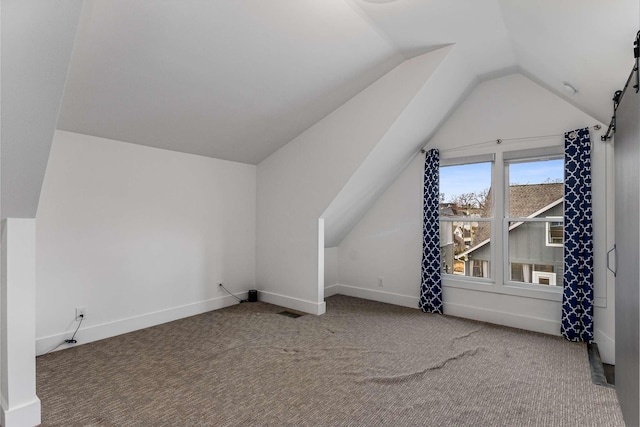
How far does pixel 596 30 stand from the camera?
6.10ft

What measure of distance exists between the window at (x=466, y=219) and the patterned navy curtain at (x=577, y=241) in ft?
2.65

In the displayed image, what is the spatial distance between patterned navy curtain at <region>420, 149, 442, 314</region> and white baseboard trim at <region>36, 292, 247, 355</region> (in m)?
2.58

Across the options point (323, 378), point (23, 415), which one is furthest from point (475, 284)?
point (23, 415)

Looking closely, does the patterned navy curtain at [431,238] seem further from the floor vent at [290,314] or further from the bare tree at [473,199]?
the floor vent at [290,314]

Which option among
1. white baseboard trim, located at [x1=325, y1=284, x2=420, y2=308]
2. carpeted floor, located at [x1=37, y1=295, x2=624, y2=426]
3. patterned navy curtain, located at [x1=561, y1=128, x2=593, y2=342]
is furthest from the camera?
white baseboard trim, located at [x1=325, y1=284, x2=420, y2=308]

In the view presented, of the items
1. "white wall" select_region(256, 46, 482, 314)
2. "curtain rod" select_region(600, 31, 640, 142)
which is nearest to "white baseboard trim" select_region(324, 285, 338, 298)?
"white wall" select_region(256, 46, 482, 314)

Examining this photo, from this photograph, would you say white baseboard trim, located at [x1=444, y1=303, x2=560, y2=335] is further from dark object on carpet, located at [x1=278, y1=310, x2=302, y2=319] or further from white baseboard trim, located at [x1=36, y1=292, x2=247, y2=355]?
white baseboard trim, located at [x1=36, y1=292, x2=247, y2=355]

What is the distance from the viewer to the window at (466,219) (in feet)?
13.4

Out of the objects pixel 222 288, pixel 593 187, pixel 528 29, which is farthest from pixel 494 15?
pixel 222 288

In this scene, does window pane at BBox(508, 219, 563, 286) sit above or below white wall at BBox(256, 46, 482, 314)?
below

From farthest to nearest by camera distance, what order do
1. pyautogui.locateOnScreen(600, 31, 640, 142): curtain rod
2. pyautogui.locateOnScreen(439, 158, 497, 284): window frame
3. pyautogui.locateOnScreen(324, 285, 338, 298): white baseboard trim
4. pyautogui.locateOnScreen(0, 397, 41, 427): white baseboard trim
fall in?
pyautogui.locateOnScreen(324, 285, 338, 298): white baseboard trim, pyautogui.locateOnScreen(439, 158, 497, 284): window frame, pyautogui.locateOnScreen(0, 397, 41, 427): white baseboard trim, pyautogui.locateOnScreen(600, 31, 640, 142): curtain rod

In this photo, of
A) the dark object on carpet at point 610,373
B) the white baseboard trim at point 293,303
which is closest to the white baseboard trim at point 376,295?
the white baseboard trim at point 293,303

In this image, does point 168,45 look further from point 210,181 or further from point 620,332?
point 620,332

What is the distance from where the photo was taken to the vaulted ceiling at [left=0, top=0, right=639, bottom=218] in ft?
4.97
